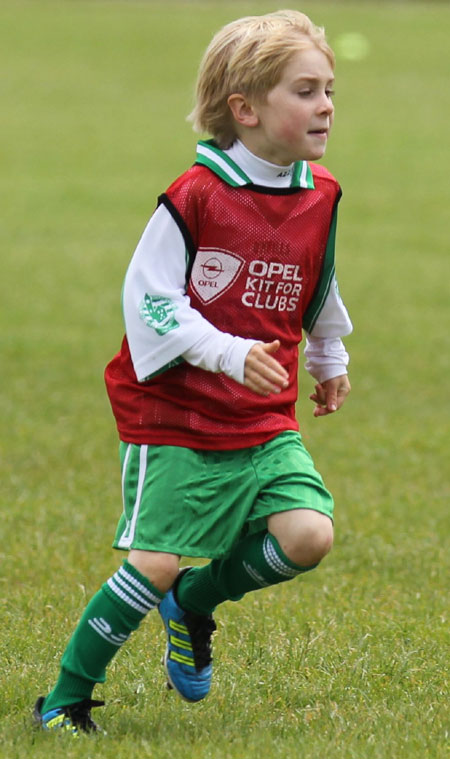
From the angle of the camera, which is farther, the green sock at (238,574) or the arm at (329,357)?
the arm at (329,357)

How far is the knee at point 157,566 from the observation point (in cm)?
401

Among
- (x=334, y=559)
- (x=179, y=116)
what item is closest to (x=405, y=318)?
(x=334, y=559)

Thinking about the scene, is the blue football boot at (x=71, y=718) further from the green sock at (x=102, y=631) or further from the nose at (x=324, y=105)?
the nose at (x=324, y=105)

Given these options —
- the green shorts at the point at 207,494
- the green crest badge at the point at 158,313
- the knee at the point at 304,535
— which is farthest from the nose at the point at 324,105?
the knee at the point at 304,535

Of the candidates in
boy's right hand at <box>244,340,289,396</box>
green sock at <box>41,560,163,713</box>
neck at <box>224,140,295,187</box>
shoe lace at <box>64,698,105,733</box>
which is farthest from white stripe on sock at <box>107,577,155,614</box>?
neck at <box>224,140,295,187</box>

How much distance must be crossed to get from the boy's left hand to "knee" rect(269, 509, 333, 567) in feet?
1.96

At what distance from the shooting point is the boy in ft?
13.2

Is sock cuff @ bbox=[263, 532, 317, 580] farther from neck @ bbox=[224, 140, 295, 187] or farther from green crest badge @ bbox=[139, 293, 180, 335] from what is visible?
neck @ bbox=[224, 140, 295, 187]

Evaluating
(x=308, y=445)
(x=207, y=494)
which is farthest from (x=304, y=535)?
(x=308, y=445)

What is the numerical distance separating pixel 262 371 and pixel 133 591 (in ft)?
2.47

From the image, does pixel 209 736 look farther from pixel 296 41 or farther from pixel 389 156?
pixel 389 156

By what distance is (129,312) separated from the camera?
4.04m

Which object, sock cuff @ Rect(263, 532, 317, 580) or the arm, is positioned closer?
sock cuff @ Rect(263, 532, 317, 580)

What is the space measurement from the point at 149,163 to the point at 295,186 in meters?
20.5
